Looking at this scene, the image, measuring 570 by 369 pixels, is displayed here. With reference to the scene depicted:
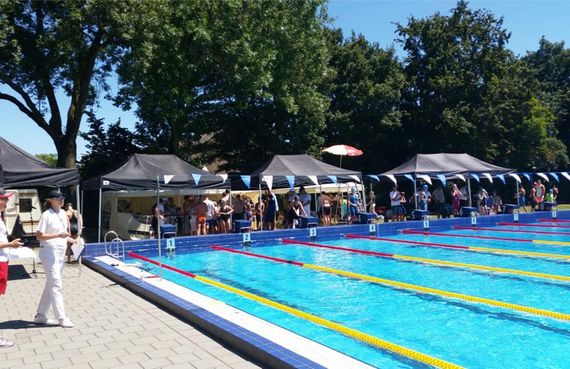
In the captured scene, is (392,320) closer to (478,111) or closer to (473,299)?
(473,299)

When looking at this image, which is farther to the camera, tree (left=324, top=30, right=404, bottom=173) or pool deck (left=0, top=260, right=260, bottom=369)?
tree (left=324, top=30, right=404, bottom=173)

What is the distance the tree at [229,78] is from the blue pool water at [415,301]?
9207 mm

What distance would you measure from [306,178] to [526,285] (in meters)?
9.49

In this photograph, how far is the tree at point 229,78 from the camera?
64.7 feet

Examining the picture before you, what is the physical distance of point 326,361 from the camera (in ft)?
13.5

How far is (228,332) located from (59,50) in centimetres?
1554

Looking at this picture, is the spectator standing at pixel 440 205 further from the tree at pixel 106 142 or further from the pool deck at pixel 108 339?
the pool deck at pixel 108 339

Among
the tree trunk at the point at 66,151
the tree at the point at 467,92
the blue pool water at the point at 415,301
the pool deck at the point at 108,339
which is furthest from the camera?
the tree at the point at 467,92

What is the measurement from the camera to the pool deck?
14.8 ft

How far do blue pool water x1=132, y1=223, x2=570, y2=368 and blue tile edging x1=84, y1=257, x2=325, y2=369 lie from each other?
1.51 meters

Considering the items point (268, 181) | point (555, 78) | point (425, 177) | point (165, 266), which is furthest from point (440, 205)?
point (555, 78)

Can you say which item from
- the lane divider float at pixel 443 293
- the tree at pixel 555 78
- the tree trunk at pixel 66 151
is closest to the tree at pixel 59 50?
the tree trunk at pixel 66 151

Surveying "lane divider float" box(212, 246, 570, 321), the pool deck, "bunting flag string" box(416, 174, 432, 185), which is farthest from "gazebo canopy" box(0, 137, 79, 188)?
"bunting flag string" box(416, 174, 432, 185)

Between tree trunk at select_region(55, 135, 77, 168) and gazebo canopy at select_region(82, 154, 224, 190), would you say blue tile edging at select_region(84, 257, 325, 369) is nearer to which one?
gazebo canopy at select_region(82, 154, 224, 190)
